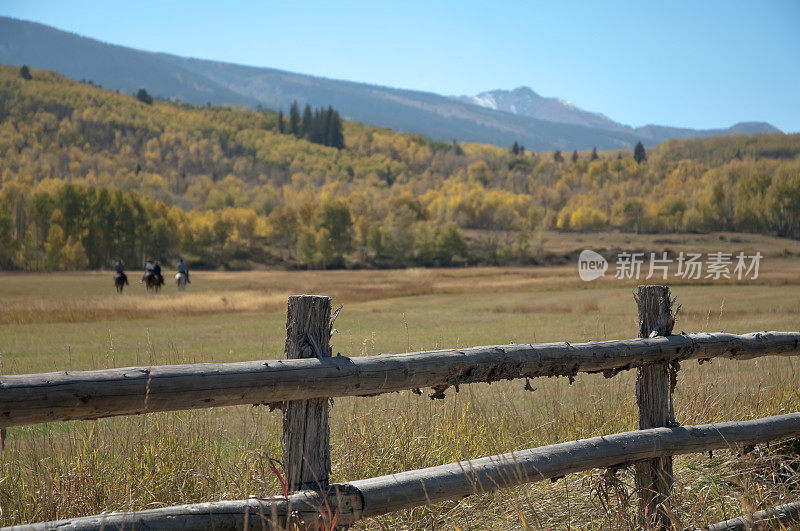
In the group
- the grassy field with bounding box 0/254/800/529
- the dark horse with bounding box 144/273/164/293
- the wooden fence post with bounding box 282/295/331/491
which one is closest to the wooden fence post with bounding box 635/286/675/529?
the grassy field with bounding box 0/254/800/529

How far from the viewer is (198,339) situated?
2061 centimetres

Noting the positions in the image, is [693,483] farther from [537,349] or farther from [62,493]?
[62,493]

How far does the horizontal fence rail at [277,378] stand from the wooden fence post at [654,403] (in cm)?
26

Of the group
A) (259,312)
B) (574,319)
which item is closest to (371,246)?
(259,312)

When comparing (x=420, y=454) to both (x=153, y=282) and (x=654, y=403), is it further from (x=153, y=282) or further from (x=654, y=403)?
(x=153, y=282)

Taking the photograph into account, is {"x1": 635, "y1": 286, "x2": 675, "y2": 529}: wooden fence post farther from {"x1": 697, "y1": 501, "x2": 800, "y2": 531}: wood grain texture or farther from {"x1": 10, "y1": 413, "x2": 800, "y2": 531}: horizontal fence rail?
{"x1": 697, "y1": 501, "x2": 800, "y2": 531}: wood grain texture

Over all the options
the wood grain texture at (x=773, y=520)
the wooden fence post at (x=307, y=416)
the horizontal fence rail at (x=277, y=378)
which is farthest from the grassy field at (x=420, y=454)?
the horizontal fence rail at (x=277, y=378)

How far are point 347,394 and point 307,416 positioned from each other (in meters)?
0.24

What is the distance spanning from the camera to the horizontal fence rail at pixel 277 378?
2.83m

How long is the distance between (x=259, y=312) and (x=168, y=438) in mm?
27680

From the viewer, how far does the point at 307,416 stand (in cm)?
355

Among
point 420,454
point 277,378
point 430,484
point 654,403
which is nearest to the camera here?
point 277,378

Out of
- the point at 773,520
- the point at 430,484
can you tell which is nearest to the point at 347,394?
the point at 430,484

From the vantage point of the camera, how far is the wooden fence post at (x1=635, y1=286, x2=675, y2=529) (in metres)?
4.84
